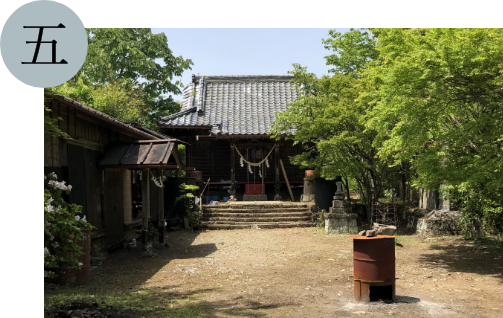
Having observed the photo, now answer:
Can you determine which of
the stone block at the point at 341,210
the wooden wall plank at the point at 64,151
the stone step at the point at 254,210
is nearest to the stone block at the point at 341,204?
the stone block at the point at 341,210

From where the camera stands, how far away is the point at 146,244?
35.9 ft

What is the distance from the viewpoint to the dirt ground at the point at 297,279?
6.05m

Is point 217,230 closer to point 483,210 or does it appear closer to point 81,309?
point 483,210

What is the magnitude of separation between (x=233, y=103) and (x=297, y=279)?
1659 centimetres

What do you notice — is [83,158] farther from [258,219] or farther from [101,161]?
[258,219]

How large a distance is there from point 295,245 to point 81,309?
25.8 ft

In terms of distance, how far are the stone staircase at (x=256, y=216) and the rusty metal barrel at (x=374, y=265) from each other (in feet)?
33.2

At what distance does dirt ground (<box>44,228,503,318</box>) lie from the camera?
19.9 feet

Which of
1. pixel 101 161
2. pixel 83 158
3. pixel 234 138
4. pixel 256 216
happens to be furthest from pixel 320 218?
pixel 83 158

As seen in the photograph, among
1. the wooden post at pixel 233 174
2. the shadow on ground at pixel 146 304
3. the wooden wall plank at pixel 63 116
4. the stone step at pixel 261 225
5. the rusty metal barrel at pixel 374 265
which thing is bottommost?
the stone step at pixel 261 225

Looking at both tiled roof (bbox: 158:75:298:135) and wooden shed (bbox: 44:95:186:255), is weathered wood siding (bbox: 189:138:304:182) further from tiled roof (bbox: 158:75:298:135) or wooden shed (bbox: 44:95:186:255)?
wooden shed (bbox: 44:95:186:255)

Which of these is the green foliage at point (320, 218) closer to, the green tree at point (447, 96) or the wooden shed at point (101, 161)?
the wooden shed at point (101, 161)

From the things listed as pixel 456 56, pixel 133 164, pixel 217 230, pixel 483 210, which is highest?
pixel 456 56

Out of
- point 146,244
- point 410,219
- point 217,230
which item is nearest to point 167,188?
point 217,230
